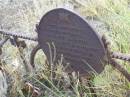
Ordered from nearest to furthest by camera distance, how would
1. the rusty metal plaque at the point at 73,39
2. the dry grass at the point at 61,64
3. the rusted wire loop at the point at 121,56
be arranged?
the rusted wire loop at the point at 121,56
the rusty metal plaque at the point at 73,39
the dry grass at the point at 61,64

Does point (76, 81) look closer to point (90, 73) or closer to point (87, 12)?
point (90, 73)

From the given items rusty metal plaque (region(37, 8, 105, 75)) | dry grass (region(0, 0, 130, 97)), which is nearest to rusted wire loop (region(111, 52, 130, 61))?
rusty metal plaque (region(37, 8, 105, 75))

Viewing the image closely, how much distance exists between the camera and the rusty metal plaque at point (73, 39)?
1.94 m

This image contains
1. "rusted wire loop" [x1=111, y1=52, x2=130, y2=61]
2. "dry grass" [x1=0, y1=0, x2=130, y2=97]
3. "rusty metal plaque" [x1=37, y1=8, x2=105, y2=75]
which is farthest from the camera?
"dry grass" [x1=0, y1=0, x2=130, y2=97]

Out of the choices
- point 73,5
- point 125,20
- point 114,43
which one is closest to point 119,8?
point 125,20

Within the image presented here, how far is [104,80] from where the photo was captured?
2.26 metres

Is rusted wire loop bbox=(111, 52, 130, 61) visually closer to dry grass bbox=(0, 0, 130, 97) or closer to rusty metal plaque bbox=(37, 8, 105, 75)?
rusty metal plaque bbox=(37, 8, 105, 75)

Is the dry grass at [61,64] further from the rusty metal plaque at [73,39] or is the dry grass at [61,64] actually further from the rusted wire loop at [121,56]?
the rusted wire loop at [121,56]

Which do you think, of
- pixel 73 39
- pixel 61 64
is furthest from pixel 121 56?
pixel 61 64

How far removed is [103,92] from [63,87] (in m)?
0.31

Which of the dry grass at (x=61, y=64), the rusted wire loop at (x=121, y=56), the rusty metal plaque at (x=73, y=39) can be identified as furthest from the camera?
the dry grass at (x=61, y=64)

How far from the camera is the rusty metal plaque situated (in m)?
1.94

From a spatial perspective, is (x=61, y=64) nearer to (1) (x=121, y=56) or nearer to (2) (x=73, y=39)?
(2) (x=73, y=39)

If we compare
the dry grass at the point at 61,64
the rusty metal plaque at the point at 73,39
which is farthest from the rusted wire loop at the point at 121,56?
the dry grass at the point at 61,64
